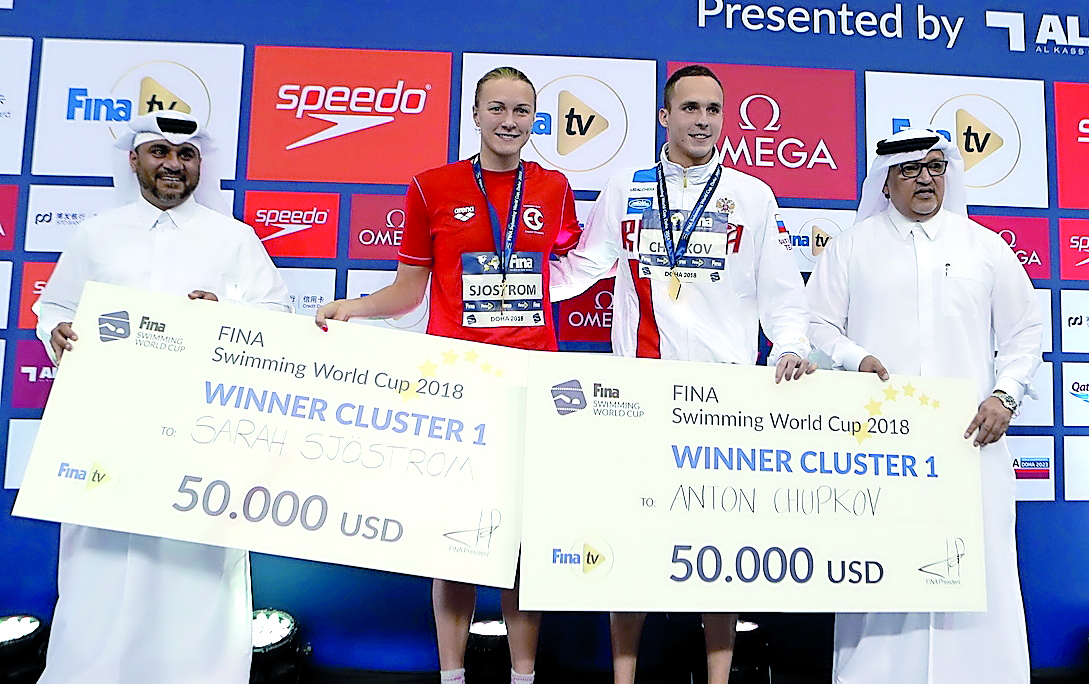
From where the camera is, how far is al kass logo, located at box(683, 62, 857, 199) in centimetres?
325

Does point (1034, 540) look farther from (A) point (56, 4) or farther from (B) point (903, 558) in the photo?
(A) point (56, 4)

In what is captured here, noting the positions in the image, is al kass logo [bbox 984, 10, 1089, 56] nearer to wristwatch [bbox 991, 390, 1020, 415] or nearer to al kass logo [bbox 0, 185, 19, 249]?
wristwatch [bbox 991, 390, 1020, 415]

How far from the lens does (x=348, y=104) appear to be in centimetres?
320

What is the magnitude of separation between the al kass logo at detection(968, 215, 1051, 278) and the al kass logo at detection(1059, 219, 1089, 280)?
65 millimetres

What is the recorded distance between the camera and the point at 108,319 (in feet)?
6.96

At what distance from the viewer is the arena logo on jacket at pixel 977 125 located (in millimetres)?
3320

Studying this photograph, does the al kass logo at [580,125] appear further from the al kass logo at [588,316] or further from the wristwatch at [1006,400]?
the wristwatch at [1006,400]

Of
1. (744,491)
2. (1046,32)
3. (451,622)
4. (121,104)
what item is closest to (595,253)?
(744,491)

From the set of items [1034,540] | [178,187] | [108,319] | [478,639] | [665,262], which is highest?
[178,187]

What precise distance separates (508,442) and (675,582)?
0.58m

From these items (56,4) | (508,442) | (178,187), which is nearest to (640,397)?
(508,442)

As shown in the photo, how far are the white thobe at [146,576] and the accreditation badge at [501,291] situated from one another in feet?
Answer: 2.37

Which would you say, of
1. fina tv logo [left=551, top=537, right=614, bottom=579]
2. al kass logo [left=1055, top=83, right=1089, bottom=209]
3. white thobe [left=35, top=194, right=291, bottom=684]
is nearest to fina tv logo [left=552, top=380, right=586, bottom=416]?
fina tv logo [left=551, top=537, right=614, bottom=579]

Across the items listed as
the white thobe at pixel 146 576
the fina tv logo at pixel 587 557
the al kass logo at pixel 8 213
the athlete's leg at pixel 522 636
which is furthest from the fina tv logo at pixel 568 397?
the al kass logo at pixel 8 213
